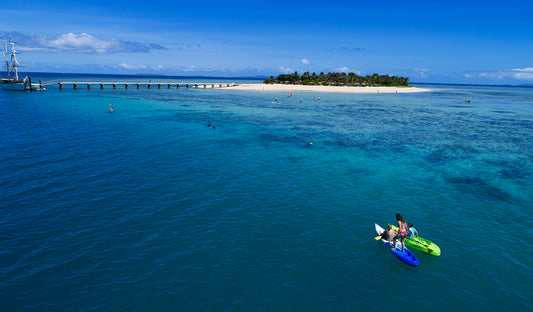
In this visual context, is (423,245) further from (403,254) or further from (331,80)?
(331,80)

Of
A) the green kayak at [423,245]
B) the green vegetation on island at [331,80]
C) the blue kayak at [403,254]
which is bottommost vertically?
the blue kayak at [403,254]

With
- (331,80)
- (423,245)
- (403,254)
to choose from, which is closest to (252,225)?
(403,254)

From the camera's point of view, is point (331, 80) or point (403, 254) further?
point (331, 80)

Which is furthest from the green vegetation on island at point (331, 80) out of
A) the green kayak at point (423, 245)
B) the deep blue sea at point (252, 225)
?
the green kayak at point (423, 245)

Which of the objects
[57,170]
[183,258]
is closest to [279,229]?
[183,258]

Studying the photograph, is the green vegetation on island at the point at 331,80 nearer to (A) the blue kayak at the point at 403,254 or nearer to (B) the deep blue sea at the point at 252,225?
(B) the deep blue sea at the point at 252,225

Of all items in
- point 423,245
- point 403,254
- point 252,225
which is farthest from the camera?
point 252,225
